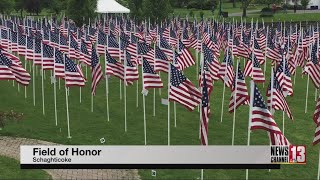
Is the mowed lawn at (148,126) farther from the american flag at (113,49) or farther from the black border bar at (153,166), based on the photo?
the american flag at (113,49)

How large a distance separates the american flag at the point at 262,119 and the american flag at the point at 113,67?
11.2m

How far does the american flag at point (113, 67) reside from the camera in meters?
25.8

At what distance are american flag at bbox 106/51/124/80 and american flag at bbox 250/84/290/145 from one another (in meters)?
11.2

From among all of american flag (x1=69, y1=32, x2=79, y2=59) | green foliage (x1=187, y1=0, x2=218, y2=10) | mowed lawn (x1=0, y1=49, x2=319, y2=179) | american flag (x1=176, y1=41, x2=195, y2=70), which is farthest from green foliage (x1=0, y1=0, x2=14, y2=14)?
american flag (x1=176, y1=41, x2=195, y2=70)

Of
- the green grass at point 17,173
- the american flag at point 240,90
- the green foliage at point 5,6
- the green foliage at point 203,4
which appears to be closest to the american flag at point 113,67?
the american flag at point 240,90

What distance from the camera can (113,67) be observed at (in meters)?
25.9

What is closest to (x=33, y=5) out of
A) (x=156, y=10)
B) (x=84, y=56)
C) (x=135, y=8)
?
(x=135, y=8)

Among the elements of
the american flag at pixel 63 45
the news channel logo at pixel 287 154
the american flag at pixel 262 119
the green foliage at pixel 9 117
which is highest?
the american flag at pixel 63 45

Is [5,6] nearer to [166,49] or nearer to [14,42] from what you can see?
[14,42]

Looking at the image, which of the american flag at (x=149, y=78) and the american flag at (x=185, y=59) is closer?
the american flag at (x=149, y=78)

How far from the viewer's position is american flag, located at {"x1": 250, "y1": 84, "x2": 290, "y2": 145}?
15906mm

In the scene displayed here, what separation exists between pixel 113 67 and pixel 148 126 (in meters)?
3.63

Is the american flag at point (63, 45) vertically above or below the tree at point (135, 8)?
below

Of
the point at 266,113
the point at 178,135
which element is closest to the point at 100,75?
the point at 178,135
